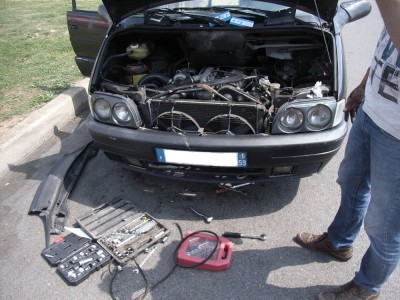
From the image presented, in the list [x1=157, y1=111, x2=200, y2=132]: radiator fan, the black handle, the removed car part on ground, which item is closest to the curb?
the removed car part on ground

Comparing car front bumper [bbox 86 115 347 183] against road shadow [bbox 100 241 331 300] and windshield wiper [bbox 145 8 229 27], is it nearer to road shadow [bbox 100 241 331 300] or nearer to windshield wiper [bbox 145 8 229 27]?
road shadow [bbox 100 241 331 300]

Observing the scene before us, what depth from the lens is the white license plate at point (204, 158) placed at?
240 centimetres

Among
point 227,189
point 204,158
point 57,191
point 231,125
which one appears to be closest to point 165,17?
point 231,125

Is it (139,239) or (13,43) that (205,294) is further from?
(13,43)

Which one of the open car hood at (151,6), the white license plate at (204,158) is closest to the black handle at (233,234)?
the white license plate at (204,158)

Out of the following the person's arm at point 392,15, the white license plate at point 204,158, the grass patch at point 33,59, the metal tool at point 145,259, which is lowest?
the metal tool at point 145,259

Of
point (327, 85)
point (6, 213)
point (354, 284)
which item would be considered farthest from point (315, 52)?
point (6, 213)

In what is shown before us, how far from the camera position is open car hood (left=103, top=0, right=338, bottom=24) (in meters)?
2.74

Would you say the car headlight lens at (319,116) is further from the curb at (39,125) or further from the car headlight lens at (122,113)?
the curb at (39,125)

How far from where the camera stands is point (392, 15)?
3.98 ft

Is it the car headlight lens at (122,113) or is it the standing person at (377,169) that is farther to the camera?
the car headlight lens at (122,113)

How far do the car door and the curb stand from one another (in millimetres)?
546

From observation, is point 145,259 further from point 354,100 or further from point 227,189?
point 354,100

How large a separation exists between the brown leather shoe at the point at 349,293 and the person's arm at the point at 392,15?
→ 130cm
